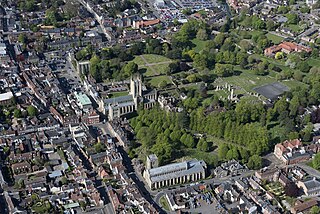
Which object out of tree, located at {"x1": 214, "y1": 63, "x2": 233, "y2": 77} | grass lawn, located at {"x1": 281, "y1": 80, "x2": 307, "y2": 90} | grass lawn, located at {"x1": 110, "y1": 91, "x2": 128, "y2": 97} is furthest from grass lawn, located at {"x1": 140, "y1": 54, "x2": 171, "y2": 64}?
grass lawn, located at {"x1": 281, "y1": 80, "x2": 307, "y2": 90}

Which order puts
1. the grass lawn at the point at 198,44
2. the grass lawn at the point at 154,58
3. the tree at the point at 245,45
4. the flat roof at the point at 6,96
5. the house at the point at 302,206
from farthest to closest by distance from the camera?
the grass lawn at the point at 198,44 → the tree at the point at 245,45 → the grass lawn at the point at 154,58 → the flat roof at the point at 6,96 → the house at the point at 302,206

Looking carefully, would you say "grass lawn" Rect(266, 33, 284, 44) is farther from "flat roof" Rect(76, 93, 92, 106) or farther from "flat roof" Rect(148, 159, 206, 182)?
"flat roof" Rect(148, 159, 206, 182)

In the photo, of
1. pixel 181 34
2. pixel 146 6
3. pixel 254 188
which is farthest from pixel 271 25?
pixel 254 188

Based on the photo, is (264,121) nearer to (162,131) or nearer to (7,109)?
(162,131)

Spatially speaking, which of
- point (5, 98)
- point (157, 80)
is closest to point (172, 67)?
point (157, 80)

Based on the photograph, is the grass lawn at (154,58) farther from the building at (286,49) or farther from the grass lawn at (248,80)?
the building at (286,49)

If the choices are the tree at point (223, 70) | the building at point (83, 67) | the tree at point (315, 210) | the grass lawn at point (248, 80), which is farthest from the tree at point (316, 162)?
the building at point (83, 67)
